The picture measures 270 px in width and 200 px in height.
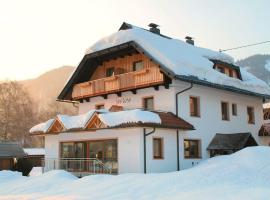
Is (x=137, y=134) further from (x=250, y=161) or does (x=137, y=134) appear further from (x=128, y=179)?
(x=250, y=161)

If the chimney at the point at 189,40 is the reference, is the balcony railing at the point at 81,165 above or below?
below

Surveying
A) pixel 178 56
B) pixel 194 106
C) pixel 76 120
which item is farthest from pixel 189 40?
pixel 76 120

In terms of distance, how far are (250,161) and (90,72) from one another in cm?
1378

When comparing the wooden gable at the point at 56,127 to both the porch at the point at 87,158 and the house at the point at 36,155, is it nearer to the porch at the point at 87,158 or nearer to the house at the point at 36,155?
the porch at the point at 87,158

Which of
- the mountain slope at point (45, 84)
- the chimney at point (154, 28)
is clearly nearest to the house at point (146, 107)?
the chimney at point (154, 28)

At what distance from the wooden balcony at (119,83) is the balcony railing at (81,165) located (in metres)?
4.79

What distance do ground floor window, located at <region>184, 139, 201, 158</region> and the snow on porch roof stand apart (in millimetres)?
1408

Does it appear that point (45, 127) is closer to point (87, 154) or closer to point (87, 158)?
point (87, 154)

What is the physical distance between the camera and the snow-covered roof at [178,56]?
23431mm

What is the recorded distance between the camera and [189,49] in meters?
28.5

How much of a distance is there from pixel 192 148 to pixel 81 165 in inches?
262

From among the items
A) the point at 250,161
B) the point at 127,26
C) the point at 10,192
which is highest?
the point at 127,26

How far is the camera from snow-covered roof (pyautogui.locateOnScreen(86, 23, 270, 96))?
23.4m

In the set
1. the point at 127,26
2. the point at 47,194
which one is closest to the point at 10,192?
the point at 47,194
